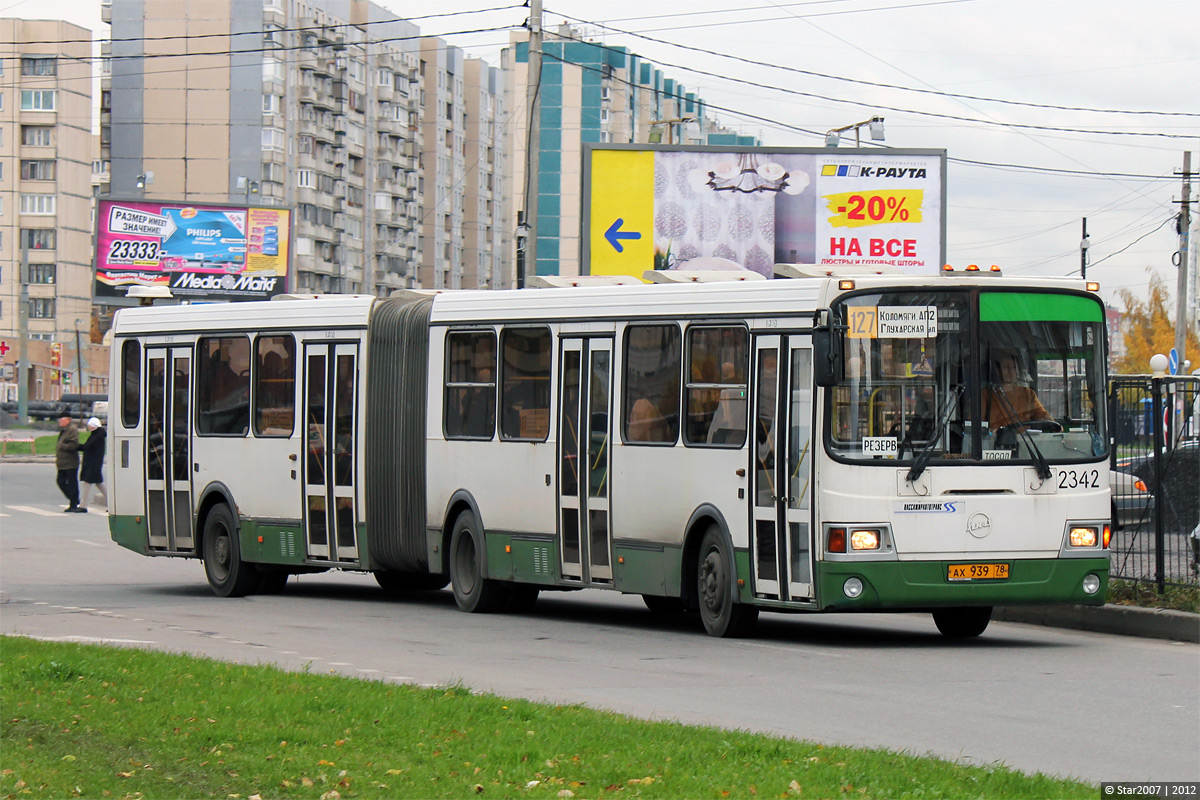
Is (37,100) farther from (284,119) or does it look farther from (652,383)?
(652,383)

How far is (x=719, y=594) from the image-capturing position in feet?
46.5

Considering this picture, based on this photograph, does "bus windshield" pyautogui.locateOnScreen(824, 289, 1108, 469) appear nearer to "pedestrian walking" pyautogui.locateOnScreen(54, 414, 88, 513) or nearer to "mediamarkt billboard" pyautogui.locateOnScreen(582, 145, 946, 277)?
"mediamarkt billboard" pyautogui.locateOnScreen(582, 145, 946, 277)

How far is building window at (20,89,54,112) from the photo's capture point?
121750 millimetres

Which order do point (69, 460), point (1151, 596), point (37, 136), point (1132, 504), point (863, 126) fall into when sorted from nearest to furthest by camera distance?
point (1151, 596) → point (1132, 504) → point (69, 460) → point (863, 126) → point (37, 136)

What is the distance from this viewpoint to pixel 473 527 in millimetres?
16953

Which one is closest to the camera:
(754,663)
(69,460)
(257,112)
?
(754,663)

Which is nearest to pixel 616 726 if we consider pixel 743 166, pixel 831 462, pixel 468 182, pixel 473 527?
pixel 831 462

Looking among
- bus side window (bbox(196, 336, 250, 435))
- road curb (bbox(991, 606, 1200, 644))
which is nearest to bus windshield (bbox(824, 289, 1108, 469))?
road curb (bbox(991, 606, 1200, 644))

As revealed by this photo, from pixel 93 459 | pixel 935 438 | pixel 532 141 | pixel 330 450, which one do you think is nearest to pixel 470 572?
pixel 330 450

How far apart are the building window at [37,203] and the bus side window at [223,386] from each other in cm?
10797

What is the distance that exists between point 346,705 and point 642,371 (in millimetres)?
6055

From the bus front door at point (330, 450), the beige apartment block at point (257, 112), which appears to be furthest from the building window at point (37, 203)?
the bus front door at point (330, 450)

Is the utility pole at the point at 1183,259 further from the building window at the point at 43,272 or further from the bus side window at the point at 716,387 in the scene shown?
the building window at the point at 43,272

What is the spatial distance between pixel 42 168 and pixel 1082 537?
11737cm
